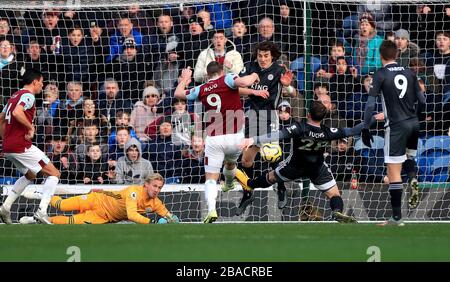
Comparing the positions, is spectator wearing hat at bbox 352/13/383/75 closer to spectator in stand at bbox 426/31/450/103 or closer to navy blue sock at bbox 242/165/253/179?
spectator in stand at bbox 426/31/450/103

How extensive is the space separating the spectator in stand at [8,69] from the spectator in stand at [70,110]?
0.87m

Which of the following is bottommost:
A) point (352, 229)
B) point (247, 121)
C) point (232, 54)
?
point (352, 229)

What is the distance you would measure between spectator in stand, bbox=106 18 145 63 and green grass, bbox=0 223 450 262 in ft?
18.8

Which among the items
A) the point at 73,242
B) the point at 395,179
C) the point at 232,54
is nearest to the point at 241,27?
the point at 232,54

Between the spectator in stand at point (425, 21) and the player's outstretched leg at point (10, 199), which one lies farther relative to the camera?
the spectator in stand at point (425, 21)

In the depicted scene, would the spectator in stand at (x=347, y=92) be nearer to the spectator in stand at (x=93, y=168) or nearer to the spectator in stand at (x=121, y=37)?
the spectator in stand at (x=121, y=37)

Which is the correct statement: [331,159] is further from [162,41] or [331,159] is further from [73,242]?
[73,242]

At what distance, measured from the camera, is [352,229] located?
11383 mm

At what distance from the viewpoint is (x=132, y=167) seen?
15656mm

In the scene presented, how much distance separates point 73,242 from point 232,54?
20.5 feet

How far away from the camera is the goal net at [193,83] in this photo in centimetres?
1519

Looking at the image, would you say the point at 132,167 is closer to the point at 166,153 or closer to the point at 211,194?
the point at 166,153

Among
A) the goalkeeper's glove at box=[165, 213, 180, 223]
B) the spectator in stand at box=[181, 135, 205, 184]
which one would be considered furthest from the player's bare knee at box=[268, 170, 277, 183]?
the spectator in stand at box=[181, 135, 205, 184]

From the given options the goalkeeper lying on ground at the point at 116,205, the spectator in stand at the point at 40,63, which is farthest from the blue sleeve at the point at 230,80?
the spectator in stand at the point at 40,63
